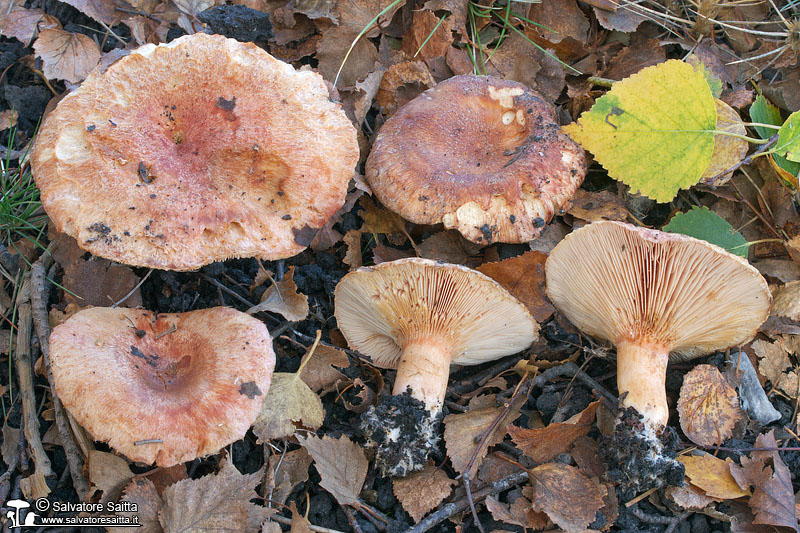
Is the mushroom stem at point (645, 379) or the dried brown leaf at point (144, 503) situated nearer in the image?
the dried brown leaf at point (144, 503)

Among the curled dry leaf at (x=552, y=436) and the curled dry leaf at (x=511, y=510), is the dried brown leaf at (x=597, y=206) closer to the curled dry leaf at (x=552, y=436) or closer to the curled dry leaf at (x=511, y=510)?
the curled dry leaf at (x=552, y=436)

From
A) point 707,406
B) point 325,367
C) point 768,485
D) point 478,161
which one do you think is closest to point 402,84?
point 478,161

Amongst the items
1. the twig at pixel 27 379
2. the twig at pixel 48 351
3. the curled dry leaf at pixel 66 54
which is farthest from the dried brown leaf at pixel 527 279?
the curled dry leaf at pixel 66 54

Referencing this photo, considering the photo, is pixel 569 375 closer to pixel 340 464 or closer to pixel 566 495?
pixel 566 495

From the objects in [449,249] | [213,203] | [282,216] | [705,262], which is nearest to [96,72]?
[213,203]

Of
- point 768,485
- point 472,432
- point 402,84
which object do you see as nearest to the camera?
point 768,485
